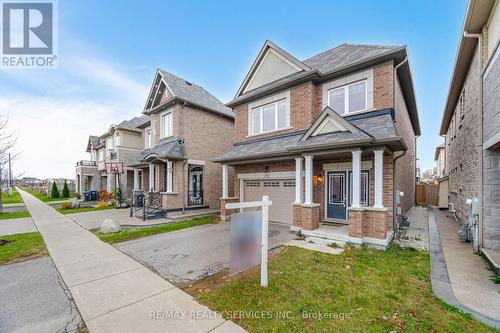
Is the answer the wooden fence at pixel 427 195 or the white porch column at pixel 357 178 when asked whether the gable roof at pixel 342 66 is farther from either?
the wooden fence at pixel 427 195

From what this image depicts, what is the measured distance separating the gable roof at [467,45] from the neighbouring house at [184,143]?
39.2 ft

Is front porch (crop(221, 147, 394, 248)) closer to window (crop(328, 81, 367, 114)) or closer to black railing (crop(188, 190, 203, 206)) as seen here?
window (crop(328, 81, 367, 114))

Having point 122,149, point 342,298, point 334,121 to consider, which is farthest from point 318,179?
point 122,149

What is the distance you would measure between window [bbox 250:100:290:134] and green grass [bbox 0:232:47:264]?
9.68m

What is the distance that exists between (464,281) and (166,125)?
15.6m

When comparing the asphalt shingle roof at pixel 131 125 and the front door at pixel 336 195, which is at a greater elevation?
the asphalt shingle roof at pixel 131 125

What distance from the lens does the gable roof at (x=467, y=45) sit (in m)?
5.92

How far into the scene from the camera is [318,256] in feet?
19.5

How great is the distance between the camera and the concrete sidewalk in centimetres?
311

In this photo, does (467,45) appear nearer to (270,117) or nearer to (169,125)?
(270,117)

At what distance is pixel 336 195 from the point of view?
29.5 feet

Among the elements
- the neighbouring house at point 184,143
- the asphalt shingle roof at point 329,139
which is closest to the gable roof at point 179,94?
the neighbouring house at point 184,143

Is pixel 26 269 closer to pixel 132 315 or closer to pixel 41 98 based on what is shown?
pixel 132 315

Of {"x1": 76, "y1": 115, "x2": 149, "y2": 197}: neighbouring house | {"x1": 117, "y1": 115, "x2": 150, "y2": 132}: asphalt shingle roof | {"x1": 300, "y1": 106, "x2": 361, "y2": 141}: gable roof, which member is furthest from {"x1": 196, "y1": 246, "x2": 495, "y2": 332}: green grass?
{"x1": 117, "y1": 115, "x2": 150, "y2": 132}: asphalt shingle roof
